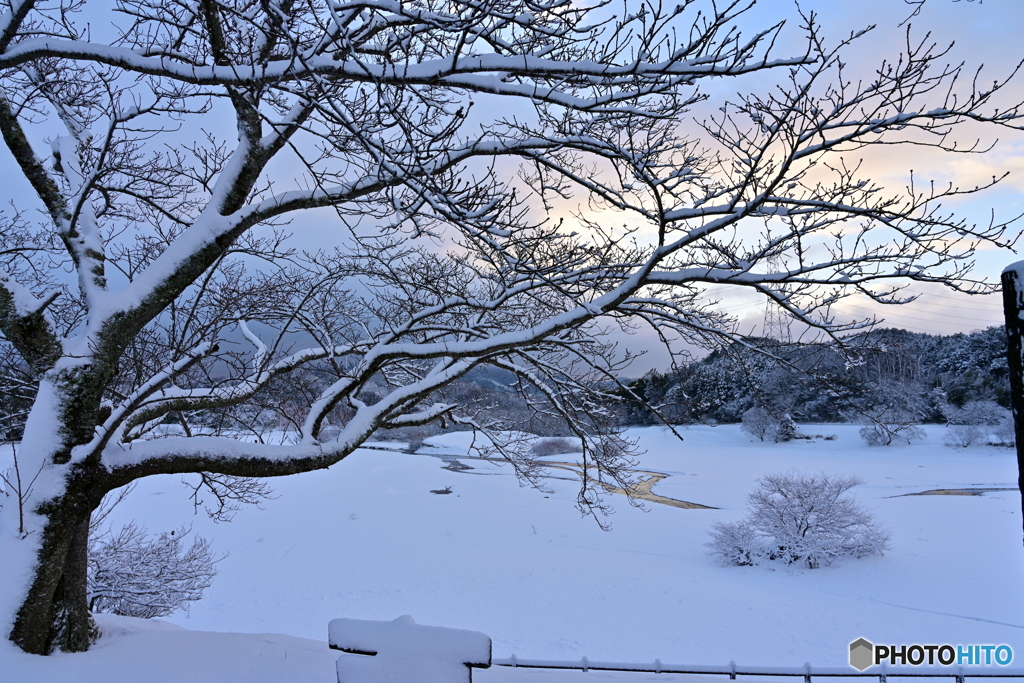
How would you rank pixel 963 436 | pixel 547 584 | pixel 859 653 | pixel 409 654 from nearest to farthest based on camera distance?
pixel 409 654, pixel 859 653, pixel 547 584, pixel 963 436

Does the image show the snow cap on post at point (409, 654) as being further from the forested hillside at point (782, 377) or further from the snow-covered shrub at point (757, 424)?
the snow-covered shrub at point (757, 424)

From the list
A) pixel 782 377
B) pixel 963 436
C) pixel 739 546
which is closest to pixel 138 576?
pixel 782 377

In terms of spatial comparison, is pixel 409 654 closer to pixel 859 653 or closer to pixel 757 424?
pixel 859 653

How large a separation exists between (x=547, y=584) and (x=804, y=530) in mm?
6798

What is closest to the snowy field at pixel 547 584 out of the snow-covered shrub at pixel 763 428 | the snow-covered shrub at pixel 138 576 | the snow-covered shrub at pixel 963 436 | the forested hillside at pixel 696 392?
the snow-covered shrub at pixel 138 576

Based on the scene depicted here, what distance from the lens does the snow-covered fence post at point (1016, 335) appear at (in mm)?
2333

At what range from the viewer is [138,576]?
850 centimetres

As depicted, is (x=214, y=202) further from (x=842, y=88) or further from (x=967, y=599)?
(x=967, y=599)

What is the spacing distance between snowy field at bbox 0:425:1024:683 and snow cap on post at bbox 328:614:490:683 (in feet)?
6.38

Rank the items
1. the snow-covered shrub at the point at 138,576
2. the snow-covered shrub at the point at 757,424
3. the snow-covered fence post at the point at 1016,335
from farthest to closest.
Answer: the snow-covered shrub at the point at 757,424
the snow-covered shrub at the point at 138,576
the snow-covered fence post at the point at 1016,335

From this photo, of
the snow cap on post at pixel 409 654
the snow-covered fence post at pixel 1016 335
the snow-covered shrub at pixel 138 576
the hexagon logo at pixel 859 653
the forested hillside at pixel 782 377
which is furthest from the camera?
the hexagon logo at pixel 859 653

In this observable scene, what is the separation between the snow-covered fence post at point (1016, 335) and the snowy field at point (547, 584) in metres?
4.02

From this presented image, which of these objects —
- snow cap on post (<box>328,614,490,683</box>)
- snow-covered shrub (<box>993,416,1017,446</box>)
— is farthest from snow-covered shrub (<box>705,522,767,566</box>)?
snow-covered shrub (<box>993,416,1017,446</box>)

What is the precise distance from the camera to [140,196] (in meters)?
5.83
